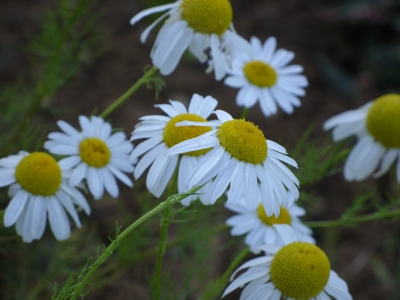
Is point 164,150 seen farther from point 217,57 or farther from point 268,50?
point 268,50

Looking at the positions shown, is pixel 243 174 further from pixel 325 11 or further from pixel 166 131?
pixel 325 11

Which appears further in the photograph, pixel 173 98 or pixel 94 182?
pixel 173 98

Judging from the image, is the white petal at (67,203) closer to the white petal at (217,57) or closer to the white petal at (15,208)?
the white petal at (15,208)

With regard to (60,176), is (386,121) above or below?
below

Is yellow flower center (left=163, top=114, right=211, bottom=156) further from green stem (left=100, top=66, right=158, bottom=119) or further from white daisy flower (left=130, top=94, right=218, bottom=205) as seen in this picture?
green stem (left=100, top=66, right=158, bottom=119)

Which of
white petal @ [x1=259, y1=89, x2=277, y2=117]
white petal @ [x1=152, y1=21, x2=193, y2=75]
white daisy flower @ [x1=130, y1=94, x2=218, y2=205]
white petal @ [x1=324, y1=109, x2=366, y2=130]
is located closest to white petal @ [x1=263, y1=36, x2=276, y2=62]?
white petal @ [x1=259, y1=89, x2=277, y2=117]

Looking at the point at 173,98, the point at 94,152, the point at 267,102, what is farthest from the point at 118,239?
the point at 173,98
